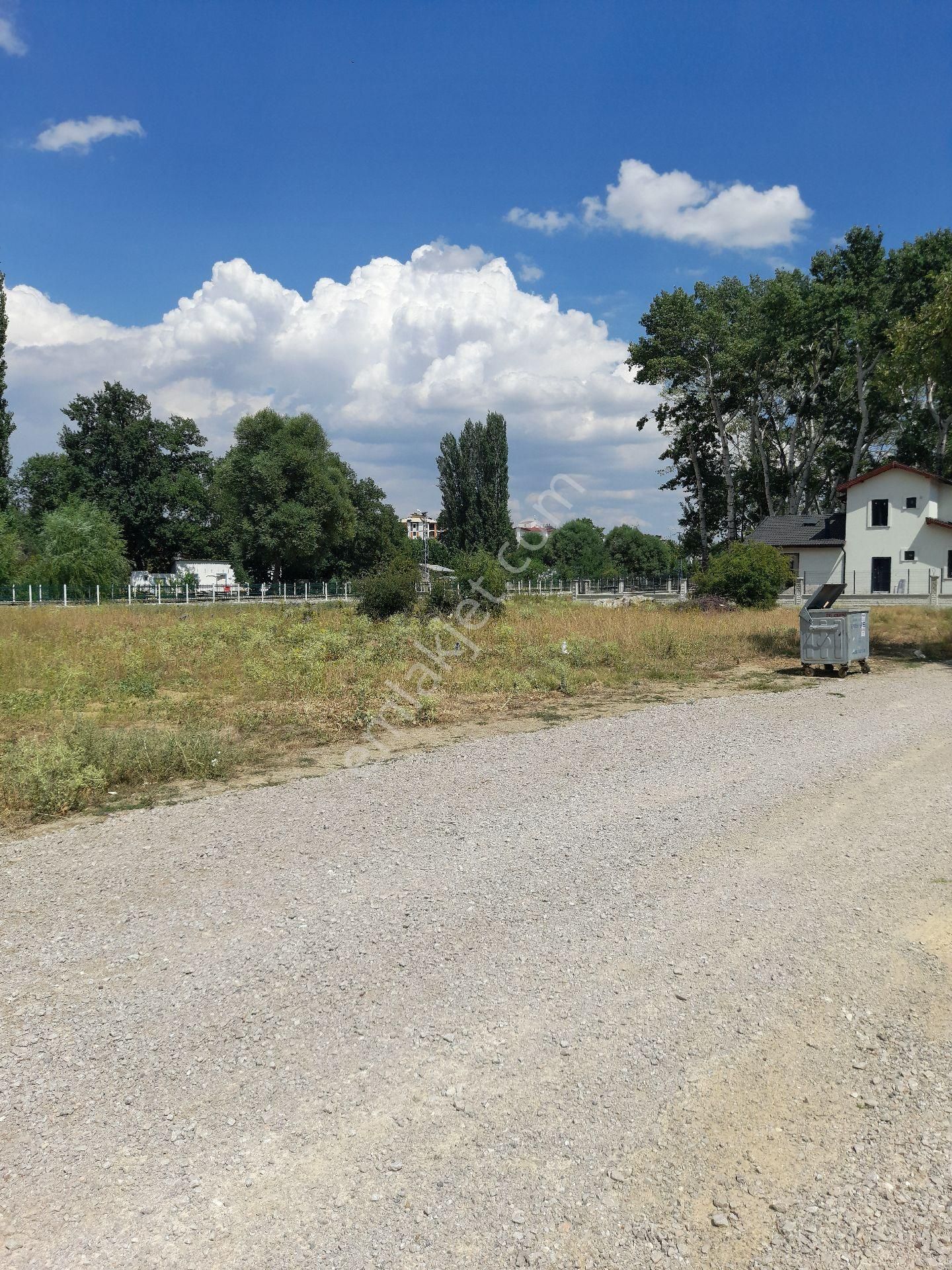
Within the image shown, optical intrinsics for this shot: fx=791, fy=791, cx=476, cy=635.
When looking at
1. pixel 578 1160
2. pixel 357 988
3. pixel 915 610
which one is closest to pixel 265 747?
pixel 357 988

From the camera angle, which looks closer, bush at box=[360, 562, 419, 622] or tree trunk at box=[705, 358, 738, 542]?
bush at box=[360, 562, 419, 622]

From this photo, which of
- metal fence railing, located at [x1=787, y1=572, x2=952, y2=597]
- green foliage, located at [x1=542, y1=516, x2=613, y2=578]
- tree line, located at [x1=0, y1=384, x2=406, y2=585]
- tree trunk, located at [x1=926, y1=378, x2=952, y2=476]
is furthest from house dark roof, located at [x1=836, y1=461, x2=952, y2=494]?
green foliage, located at [x1=542, y1=516, x2=613, y2=578]

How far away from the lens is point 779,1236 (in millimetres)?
2463

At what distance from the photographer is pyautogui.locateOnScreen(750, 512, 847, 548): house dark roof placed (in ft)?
140

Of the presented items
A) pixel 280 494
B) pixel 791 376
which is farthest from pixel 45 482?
pixel 791 376

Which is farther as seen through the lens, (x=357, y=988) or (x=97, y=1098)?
(x=357, y=988)

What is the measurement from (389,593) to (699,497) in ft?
→ 105

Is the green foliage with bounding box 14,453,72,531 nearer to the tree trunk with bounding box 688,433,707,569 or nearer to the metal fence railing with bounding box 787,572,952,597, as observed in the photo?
the tree trunk with bounding box 688,433,707,569

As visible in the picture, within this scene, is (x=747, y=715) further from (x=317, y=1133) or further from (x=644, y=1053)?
(x=317, y=1133)

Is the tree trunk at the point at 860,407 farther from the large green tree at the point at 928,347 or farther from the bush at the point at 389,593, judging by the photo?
the bush at the point at 389,593

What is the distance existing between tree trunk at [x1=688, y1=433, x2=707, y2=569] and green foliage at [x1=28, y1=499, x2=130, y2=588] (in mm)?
36009

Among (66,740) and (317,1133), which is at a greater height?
(66,740)

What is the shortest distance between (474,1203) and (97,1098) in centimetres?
153

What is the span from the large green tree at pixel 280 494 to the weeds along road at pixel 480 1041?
48.1 meters
